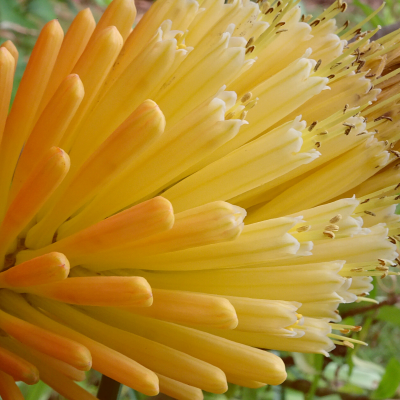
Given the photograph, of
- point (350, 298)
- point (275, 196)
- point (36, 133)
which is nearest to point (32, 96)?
point (36, 133)

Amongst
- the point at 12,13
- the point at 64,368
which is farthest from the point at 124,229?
the point at 12,13

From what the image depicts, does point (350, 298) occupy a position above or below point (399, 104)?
below

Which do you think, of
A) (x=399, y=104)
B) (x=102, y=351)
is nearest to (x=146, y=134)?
(x=102, y=351)

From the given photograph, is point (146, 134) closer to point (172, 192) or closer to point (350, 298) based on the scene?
point (172, 192)

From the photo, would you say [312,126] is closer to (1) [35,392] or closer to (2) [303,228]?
(2) [303,228]

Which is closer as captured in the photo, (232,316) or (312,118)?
(232,316)

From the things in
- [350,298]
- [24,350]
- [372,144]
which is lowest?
[24,350]

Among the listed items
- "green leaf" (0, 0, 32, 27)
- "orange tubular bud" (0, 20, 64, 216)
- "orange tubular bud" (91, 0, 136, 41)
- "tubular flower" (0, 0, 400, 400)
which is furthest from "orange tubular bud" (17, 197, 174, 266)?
"green leaf" (0, 0, 32, 27)
